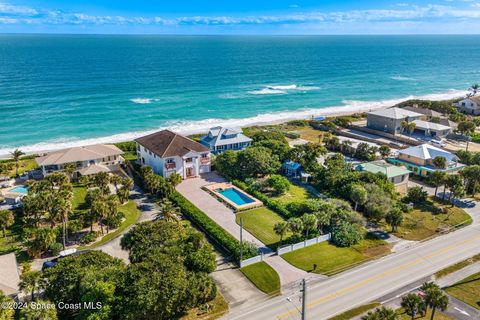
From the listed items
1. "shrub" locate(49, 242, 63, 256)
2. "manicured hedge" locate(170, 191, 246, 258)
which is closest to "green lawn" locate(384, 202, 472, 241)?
"manicured hedge" locate(170, 191, 246, 258)

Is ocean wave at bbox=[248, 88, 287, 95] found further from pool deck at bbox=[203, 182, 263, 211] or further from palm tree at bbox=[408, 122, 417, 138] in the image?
pool deck at bbox=[203, 182, 263, 211]

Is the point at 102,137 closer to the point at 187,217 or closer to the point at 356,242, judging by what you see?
the point at 187,217

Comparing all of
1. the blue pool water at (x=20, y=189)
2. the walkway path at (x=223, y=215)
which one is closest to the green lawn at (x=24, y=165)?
the blue pool water at (x=20, y=189)

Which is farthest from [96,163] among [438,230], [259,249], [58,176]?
[438,230]

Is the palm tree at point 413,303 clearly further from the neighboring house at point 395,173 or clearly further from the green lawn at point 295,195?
the neighboring house at point 395,173

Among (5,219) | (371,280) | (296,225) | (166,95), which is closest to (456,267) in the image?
(371,280)
